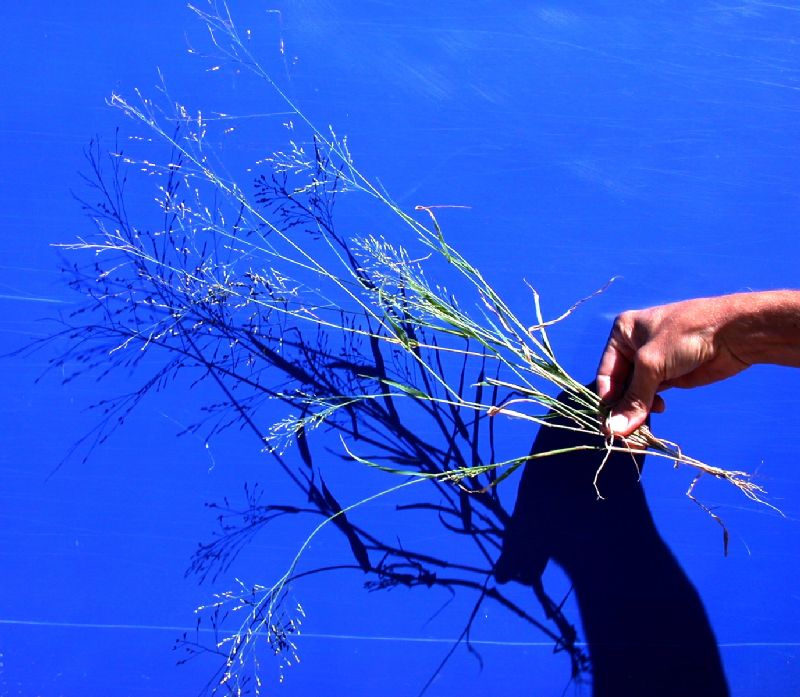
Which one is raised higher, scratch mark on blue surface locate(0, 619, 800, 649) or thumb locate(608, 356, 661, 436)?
thumb locate(608, 356, 661, 436)

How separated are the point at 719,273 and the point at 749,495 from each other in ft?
1.19

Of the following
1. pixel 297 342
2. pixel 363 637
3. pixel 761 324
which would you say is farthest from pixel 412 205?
pixel 363 637

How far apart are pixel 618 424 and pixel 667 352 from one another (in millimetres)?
126

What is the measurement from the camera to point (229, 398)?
40.4 inches

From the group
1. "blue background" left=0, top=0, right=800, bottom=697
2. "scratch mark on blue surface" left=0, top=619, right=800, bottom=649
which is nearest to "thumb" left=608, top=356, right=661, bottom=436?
"blue background" left=0, top=0, right=800, bottom=697

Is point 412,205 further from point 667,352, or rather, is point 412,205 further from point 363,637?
point 363,637

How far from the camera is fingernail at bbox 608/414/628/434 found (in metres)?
0.94

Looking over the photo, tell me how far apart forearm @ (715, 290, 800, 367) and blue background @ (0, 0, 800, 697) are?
10 cm

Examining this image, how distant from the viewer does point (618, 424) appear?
3.08ft

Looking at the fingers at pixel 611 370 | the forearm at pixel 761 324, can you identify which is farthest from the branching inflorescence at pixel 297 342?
the forearm at pixel 761 324

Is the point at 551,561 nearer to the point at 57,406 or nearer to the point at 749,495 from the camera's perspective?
the point at 749,495

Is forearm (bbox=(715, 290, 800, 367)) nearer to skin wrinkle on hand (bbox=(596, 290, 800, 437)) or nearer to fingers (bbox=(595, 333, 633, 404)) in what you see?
skin wrinkle on hand (bbox=(596, 290, 800, 437))

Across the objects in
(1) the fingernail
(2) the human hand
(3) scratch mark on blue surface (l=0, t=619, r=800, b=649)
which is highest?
(2) the human hand

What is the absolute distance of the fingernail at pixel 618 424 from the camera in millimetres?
938
